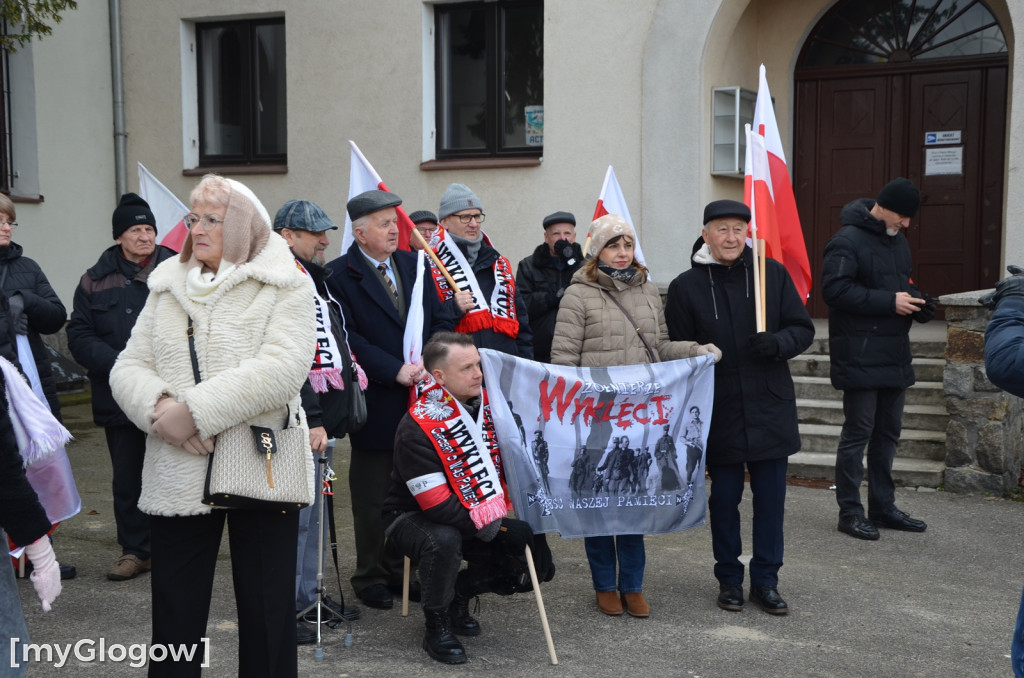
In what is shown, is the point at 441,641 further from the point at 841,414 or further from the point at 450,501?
the point at 841,414

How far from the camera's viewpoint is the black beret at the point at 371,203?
509 cm

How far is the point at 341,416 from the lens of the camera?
469cm

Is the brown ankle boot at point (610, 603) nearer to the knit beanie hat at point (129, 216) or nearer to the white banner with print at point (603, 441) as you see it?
the white banner with print at point (603, 441)

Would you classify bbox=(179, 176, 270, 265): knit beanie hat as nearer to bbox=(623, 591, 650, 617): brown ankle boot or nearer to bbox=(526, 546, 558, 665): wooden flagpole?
bbox=(526, 546, 558, 665): wooden flagpole

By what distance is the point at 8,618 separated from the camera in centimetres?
275

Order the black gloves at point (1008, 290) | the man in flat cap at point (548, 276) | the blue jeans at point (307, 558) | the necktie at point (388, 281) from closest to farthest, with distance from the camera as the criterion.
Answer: the black gloves at point (1008, 290) < the blue jeans at point (307, 558) < the necktie at point (388, 281) < the man in flat cap at point (548, 276)

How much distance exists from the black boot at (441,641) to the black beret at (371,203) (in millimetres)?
1878

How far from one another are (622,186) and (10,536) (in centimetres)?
806

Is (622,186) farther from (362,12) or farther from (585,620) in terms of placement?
(585,620)

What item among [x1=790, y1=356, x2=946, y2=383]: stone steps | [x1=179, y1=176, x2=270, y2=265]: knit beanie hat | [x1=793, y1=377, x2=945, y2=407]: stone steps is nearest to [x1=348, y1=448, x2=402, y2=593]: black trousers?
[x1=179, y1=176, x2=270, y2=265]: knit beanie hat

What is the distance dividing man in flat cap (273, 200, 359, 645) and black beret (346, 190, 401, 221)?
11.7 inches

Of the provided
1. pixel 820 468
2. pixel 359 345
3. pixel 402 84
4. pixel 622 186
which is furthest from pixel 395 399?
pixel 402 84

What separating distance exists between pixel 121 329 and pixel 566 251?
2944 millimetres

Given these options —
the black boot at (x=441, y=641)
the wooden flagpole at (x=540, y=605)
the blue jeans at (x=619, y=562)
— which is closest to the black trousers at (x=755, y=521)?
the blue jeans at (x=619, y=562)
